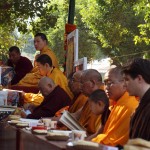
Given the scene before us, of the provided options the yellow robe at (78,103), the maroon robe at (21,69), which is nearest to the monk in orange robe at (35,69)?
the maroon robe at (21,69)

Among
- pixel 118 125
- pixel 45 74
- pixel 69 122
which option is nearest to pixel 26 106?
pixel 45 74

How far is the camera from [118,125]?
494 cm

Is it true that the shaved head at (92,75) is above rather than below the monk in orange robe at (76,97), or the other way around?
above

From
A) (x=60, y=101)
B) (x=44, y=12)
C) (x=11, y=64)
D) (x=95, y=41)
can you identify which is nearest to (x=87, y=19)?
(x=95, y=41)

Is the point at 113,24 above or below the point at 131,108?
above

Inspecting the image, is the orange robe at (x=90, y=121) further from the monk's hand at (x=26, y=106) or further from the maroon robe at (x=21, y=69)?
the maroon robe at (x=21, y=69)

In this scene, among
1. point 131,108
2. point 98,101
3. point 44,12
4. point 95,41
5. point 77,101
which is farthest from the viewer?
point 95,41

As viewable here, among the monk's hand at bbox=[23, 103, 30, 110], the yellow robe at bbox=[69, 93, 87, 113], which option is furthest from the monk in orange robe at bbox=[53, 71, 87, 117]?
the monk's hand at bbox=[23, 103, 30, 110]

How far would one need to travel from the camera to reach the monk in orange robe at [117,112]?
4.91 meters

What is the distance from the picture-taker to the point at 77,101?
7.36 metres

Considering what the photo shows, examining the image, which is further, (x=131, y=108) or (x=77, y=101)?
(x=77, y=101)

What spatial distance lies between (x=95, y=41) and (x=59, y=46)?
2.78 metres

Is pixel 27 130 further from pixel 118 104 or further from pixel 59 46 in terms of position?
pixel 59 46

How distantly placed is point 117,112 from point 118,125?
16 cm
